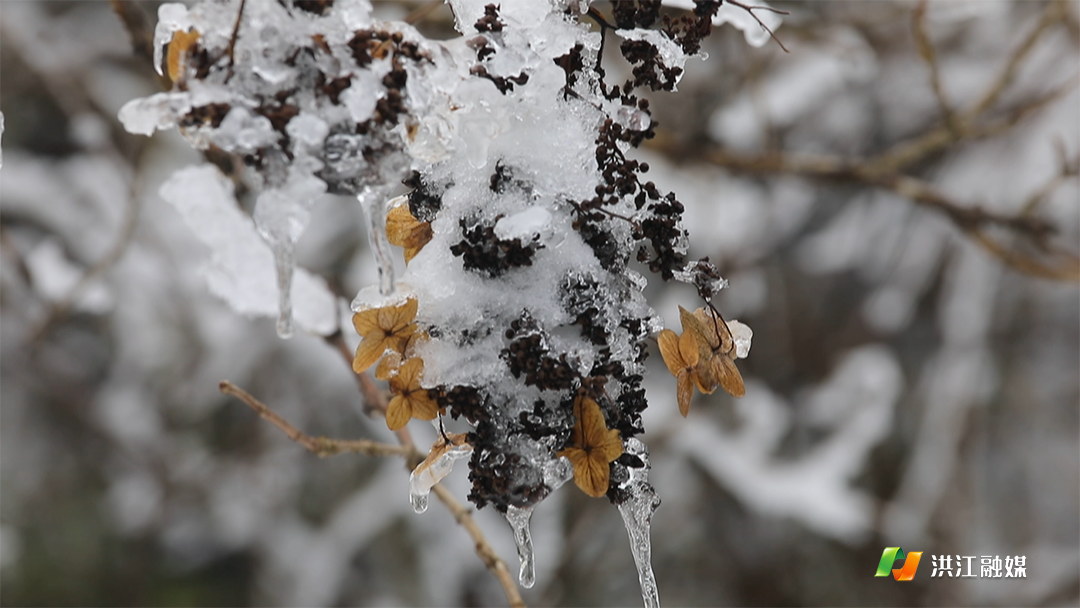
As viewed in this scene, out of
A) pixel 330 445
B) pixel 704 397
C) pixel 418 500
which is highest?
pixel 418 500

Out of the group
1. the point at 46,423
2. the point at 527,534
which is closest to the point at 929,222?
the point at 527,534

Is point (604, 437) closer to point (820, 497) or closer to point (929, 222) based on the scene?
point (820, 497)

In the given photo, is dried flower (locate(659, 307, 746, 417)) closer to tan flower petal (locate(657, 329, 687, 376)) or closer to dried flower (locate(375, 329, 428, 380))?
tan flower petal (locate(657, 329, 687, 376))

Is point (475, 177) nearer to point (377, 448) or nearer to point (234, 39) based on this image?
point (234, 39)

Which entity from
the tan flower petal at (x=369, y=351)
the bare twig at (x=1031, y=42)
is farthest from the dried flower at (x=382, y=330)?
the bare twig at (x=1031, y=42)

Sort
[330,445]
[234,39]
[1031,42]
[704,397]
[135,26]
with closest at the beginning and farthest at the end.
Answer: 1. [234,39]
2. [330,445]
3. [135,26]
4. [1031,42]
5. [704,397]

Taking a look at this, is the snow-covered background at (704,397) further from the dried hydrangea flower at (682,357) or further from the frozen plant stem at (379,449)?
the dried hydrangea flower at (682,357)

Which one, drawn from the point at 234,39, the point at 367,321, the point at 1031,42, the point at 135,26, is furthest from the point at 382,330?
the point at 1031,42
